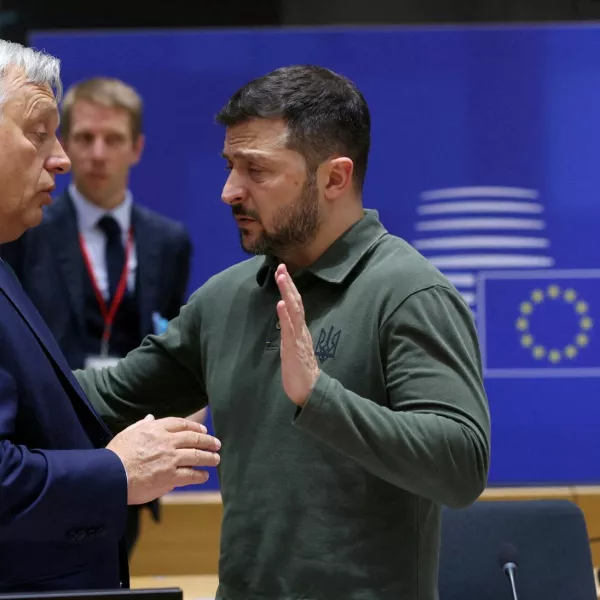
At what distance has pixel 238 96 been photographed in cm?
227

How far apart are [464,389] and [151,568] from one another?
277 centimetres

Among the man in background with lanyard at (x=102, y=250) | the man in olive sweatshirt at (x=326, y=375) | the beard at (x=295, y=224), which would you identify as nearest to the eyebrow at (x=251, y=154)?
the man in olive sweatshirt at (x=326, y=375)

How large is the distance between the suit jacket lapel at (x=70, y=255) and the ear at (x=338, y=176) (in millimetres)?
2109

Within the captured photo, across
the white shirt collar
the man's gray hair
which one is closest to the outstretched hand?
the man's gray hair

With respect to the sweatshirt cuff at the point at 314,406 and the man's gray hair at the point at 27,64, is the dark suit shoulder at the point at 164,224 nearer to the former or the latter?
the man's gray hair at the point at 27,64

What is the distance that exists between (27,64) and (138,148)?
237 centimetres

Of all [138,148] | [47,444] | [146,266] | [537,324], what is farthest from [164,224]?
[47,444]

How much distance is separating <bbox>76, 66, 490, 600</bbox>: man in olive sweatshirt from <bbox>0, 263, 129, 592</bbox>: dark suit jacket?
1.05 ft

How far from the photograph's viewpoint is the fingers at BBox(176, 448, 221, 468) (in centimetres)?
192

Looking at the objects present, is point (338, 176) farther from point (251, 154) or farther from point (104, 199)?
point (104, 199)

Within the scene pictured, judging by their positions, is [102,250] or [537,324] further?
[537,324]

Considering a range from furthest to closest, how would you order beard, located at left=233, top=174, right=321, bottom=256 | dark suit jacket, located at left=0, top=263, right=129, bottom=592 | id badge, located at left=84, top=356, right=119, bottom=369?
id badge, located at left=84, top=356, right=119, bottom=369 < beard, located at left=233, top=174, right=321, bottom=256 < dark suit jacket, located at left=0, top=263, right=129, bottom=592

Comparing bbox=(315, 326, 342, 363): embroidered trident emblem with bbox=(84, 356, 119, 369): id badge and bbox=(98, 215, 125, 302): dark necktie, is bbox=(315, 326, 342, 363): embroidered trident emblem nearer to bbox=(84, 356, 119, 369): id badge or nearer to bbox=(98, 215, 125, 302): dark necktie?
bbox=(84, 356, 119, 369): id badge

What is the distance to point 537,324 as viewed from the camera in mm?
4395
